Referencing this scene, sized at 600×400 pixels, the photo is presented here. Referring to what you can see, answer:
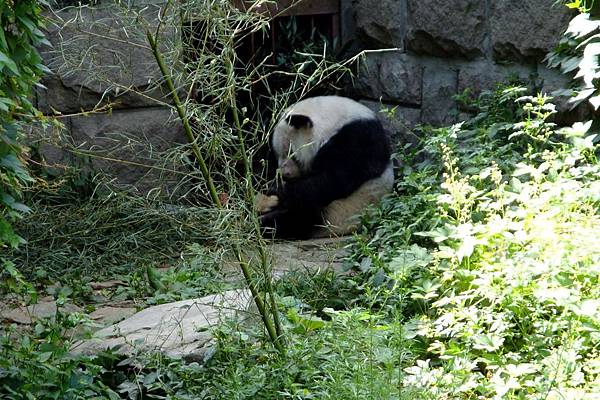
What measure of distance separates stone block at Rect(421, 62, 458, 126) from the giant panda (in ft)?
1.60

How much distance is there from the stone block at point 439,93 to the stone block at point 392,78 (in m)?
0.09

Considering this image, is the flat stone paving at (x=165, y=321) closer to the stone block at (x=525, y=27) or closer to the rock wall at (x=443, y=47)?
the rock wall at (x=443, y=47)

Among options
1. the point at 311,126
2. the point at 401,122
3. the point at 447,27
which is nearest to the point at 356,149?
the point at 311,126

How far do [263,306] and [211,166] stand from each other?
0.55 metres

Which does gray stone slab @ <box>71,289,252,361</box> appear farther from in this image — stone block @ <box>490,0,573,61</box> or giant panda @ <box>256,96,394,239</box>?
stone block @ <box>490,0,573,61</box>

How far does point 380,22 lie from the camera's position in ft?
23.1

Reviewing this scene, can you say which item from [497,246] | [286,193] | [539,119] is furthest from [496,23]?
[497,246]

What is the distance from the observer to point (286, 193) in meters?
6.40

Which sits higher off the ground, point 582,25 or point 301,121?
point 582,25

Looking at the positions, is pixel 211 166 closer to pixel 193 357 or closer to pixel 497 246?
pixel 193 357

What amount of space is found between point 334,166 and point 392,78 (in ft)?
3.61

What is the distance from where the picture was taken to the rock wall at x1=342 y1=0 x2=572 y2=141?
571 cm

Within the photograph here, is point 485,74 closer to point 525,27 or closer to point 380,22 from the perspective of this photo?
point 525,27

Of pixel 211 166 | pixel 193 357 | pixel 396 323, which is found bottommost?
pixel 193 357
